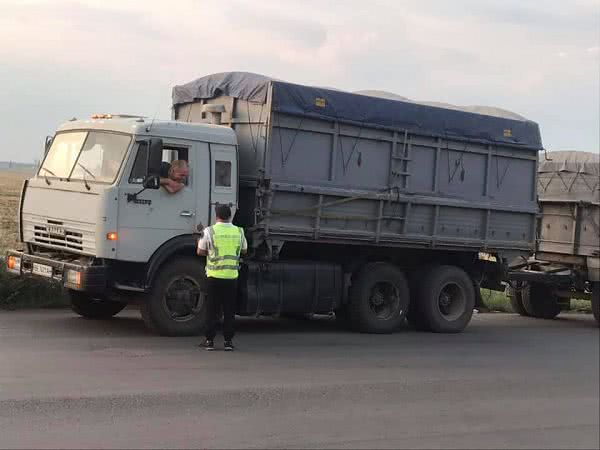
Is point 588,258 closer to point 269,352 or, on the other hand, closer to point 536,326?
point 536,326

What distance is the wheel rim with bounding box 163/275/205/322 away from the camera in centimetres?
1051

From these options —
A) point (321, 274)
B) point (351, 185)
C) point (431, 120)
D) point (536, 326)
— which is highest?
point (431, 120)

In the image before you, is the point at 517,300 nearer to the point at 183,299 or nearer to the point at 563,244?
the point at 563,244

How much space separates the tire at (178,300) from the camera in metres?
10.3

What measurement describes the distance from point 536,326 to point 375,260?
361 cm

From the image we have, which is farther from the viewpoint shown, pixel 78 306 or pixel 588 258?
pixel 588 258

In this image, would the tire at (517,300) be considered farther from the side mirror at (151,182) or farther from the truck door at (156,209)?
the side mirror at (151,182)

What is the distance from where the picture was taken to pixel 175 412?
6789 mm

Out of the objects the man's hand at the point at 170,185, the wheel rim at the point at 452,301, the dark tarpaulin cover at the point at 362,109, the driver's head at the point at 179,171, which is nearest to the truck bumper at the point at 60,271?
the man's hand at the point at 170,185

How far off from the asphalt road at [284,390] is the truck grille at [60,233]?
102 centimetres

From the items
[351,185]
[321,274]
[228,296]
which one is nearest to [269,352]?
[228,296]

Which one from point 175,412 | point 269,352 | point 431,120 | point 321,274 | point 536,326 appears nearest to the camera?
point 175,412

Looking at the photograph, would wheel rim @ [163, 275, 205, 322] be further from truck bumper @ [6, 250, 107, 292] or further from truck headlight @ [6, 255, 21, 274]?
truck headlight @ [6, 255, 21, 274]

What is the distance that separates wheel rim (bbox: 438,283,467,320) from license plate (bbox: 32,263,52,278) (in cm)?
577
